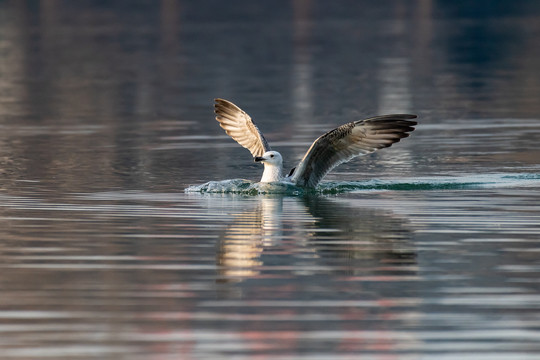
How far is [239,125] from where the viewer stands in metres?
21.6

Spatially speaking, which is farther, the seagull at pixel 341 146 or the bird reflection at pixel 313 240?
the seagull at pixel 341 146

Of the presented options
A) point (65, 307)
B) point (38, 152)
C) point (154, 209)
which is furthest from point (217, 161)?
point (65, 307)

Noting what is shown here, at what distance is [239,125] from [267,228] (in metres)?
5.90

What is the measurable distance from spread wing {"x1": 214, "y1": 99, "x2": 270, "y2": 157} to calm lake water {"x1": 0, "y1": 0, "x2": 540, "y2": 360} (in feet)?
2.25

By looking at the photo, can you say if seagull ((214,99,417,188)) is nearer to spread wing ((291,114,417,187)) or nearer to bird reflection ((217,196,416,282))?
spread wing ((291,114,417,187))

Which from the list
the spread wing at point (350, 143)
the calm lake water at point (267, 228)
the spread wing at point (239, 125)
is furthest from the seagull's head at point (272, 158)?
the spread wing at point (239, 125)

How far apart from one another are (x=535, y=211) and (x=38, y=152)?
410 inches

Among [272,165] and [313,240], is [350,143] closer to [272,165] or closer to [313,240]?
[272,165]

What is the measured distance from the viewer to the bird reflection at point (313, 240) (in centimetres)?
1333

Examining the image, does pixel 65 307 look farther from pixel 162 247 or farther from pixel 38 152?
pixel 38 152

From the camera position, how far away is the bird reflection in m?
13.3

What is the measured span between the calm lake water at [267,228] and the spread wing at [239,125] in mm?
A: 685

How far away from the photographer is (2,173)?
21469 millimetres

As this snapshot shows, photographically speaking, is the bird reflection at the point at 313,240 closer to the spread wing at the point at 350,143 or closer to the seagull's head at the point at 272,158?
the seagull's head at the point at 272,158
